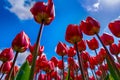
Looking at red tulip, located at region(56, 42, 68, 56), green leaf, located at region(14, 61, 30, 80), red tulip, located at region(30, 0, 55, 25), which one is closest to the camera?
red tulip, located at region(30, 0, 55, 25)

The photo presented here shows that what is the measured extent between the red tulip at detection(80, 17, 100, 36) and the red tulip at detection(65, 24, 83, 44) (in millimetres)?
221

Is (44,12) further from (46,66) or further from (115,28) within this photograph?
(46,66)

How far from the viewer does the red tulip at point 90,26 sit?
3333mm

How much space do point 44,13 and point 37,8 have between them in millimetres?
132

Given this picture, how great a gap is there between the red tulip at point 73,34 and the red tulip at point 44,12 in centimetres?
39

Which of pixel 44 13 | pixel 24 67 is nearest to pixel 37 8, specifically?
pixel 44 13

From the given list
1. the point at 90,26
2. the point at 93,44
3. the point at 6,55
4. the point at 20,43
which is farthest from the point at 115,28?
the point at 93,44

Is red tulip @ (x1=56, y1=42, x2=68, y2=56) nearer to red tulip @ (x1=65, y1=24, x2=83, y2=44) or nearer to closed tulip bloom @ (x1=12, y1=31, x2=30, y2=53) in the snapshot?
red tulip @ (x1=65, y1=24, x2=83, y2=44)

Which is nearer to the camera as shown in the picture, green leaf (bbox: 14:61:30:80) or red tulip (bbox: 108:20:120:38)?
green leaf (bbox: 14:61:30:80)

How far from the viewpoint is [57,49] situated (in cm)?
430

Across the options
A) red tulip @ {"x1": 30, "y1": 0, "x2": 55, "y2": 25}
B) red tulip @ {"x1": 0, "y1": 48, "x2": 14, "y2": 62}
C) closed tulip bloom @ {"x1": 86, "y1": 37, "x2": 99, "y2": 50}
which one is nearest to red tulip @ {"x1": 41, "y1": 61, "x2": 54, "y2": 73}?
red tulip @ {"x1": 0, "y1": 48, "x2": 14, "y2": 62}

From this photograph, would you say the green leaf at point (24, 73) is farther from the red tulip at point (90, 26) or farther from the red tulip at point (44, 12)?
the red tulip at point (90, 26)

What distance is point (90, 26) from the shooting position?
11.1 ft

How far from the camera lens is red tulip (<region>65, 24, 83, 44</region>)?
9.91ft
